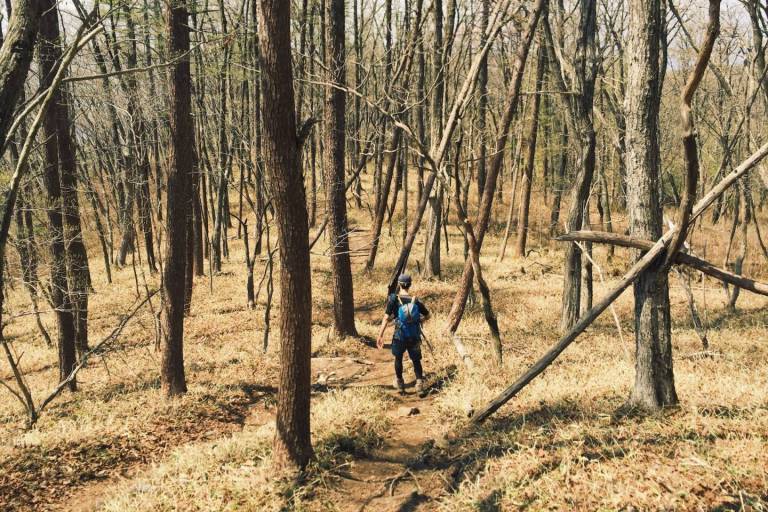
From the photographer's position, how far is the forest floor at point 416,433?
488cm

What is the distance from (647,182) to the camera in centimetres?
570

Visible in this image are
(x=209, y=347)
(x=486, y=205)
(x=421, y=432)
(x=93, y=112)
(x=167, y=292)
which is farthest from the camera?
(x=93, y=112)

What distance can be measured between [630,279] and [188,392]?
8.15 metres

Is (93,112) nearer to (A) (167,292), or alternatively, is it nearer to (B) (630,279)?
(A) (167,292)

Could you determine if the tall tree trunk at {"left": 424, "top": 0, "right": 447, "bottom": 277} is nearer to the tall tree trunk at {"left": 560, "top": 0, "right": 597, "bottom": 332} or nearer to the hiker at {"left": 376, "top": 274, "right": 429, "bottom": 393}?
the tall tree trunk at {"left": 560, "top": 0, "right": 597, "bottom": 332}

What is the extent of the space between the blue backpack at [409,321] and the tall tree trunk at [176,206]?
12.9 ft

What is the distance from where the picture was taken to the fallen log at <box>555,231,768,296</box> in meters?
5.12

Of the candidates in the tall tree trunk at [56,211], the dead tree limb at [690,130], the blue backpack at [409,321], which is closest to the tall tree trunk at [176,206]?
the tall tree trunk at [56,211]

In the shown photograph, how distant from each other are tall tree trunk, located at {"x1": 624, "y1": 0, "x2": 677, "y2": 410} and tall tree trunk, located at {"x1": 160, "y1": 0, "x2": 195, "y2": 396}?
725cm

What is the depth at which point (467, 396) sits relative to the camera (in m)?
7.86

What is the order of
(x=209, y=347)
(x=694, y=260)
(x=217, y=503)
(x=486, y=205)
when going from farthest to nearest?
(x=209, y=347), (x=486, y=205), (x=217, y=503), (x=694, y=260)

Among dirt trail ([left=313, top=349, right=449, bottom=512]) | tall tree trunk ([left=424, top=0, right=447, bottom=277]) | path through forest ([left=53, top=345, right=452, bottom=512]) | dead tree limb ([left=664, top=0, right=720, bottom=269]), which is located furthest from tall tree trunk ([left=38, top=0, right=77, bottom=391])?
dead tree limb ([left=664, top=0, right=720, bottom=269])

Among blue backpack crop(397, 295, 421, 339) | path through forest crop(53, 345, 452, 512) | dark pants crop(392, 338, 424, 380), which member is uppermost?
blue backpack crop(397, 295, 421, 339)

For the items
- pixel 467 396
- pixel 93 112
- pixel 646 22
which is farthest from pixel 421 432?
pixel 93 112
